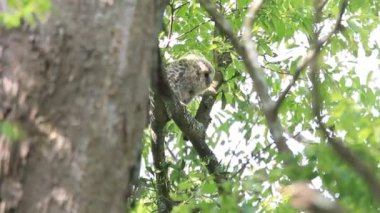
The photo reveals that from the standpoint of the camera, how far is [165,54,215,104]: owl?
6754mm

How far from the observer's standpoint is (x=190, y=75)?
6887 millimetres

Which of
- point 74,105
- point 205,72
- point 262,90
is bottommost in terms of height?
point 74,105

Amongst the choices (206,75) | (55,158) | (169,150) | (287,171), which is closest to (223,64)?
(206,75)

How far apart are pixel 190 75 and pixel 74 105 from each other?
5151 mm

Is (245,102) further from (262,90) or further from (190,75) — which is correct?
(262,90)

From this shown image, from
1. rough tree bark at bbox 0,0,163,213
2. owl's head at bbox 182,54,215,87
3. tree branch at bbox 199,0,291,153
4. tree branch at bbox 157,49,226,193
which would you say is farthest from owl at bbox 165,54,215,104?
rough tree bark at bbox 0,0,163,213

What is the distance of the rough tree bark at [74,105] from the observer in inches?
66.9

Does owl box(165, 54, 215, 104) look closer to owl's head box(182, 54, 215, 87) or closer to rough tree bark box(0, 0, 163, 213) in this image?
owl's head box(182, 54, 215, 87)

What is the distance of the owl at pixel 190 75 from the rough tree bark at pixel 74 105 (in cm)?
485

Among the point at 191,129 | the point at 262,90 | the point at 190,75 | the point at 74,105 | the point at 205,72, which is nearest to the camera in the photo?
the point at 74,105

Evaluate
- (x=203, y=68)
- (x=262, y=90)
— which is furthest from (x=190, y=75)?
(x=262, y=90)

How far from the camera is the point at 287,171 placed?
213 centimetres

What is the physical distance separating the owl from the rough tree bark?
485 cm

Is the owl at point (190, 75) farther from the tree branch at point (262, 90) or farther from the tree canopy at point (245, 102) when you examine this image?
the tree branch at point (262, 90)
